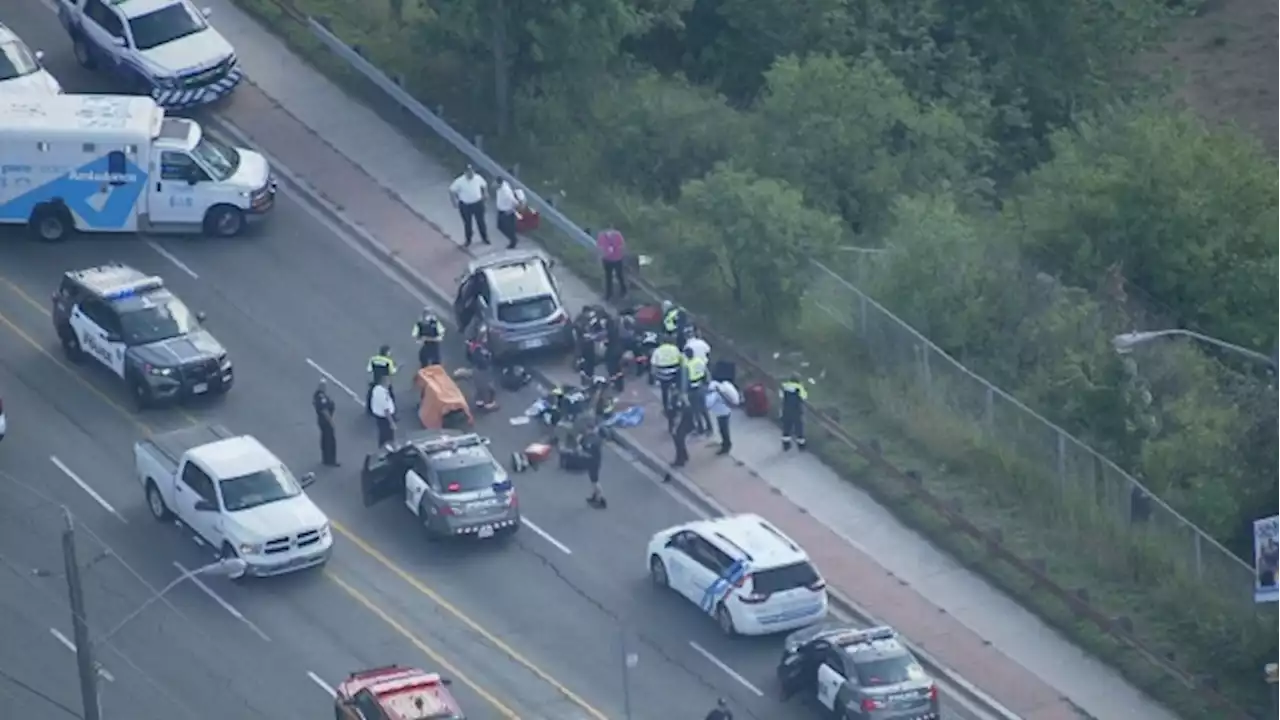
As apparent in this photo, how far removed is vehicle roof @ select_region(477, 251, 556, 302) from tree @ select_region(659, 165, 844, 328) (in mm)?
3641

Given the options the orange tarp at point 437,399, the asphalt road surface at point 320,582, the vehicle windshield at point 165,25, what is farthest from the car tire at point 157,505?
the vehicle windshield at point 165,25

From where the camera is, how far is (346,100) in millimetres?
60812

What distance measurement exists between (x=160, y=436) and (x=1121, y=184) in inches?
754

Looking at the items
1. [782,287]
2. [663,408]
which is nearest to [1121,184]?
[782,287]

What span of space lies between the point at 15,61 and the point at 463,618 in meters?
18.7

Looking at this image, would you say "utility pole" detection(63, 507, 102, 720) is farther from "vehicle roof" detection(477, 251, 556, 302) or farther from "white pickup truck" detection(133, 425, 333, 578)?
"vehicle roof" detection(477, 251, 556, 302)

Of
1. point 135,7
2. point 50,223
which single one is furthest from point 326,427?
point 135,7

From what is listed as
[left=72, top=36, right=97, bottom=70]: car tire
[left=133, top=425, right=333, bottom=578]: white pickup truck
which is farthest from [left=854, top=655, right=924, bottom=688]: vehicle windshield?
[left=72, top=36, right=97, bottom=70]: car tire

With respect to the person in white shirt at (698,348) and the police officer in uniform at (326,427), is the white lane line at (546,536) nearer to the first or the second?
the police officer in uniform at (326,427)

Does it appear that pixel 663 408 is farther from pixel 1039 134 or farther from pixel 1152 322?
pixel 1039 134

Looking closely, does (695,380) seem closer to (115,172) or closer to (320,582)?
(320,582)

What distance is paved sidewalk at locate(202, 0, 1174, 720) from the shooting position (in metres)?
45.5

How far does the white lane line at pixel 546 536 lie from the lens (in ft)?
154

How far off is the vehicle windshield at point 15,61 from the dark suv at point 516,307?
11.4m
